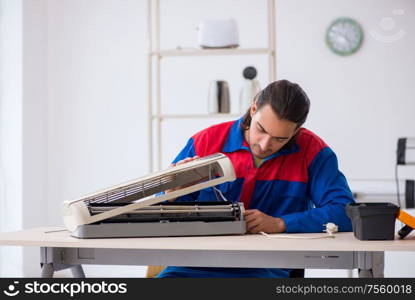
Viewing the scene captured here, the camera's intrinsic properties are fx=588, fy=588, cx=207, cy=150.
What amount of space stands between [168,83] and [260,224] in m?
2.88

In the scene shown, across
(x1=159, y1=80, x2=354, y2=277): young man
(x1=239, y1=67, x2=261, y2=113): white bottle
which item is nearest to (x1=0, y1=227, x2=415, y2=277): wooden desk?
(x1=159, y1=80, x2=354, y2=277): young man

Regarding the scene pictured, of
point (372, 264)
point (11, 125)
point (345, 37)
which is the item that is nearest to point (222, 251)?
point (372, 264)

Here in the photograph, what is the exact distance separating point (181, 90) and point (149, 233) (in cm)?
291

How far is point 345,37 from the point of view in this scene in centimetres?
427

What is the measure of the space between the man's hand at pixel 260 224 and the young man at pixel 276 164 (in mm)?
90


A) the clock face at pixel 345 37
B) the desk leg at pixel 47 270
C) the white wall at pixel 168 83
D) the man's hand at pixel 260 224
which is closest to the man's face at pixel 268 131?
the man's hand at pixel 260 224

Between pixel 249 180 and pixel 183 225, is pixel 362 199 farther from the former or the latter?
pixel 183 225

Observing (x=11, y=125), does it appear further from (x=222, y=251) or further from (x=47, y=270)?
(x=222, y=251)

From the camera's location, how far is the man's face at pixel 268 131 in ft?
5.98

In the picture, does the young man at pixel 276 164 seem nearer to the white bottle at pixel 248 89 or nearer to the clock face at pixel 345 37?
the white bottle at pixel 248 89

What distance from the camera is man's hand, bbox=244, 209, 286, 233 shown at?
5.63 ft

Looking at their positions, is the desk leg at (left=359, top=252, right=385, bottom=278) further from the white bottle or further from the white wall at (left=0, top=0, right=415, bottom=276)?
the white wall at (left=0, top=0, right=415, bottom=276)

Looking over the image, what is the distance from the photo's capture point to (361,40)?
4.27 meters

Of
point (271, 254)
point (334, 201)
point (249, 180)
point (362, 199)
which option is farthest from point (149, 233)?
point (362, 199)
